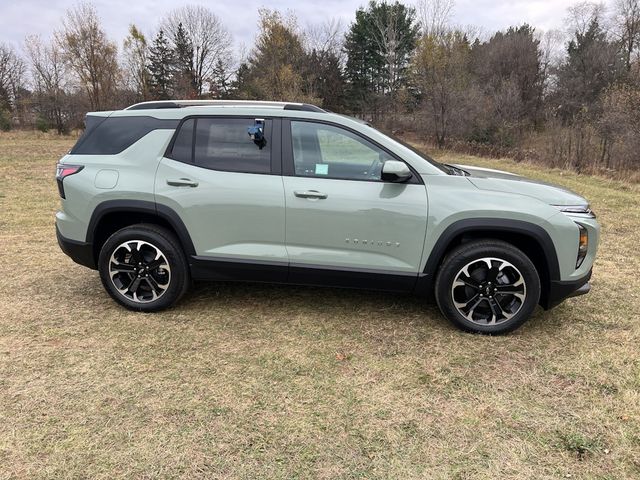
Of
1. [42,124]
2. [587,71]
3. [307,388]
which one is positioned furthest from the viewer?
[42,124]

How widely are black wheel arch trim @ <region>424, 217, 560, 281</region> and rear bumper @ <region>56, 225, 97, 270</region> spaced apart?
2888 mm

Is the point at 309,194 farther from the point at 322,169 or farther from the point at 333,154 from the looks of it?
the point at 333,154

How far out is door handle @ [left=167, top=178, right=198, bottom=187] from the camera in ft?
11.9

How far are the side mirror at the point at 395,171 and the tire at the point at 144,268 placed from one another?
180cm

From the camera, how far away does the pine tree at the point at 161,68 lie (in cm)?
4438

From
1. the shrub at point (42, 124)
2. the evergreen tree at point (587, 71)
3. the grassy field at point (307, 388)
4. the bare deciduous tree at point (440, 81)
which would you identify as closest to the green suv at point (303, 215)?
the grassy field at point (307, 388)

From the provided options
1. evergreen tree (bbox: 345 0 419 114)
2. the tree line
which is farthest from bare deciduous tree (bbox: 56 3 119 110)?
evergreen tree (bbox: 345 0 419 114)

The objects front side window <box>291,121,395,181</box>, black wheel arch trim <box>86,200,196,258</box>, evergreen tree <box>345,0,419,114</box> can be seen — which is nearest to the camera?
front side window <box>291,121,395,181</box>

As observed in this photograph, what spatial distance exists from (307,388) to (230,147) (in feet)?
6.54

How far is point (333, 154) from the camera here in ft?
11.8

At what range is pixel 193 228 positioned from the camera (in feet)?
12.0

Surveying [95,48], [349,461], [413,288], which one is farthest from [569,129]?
[95,48]

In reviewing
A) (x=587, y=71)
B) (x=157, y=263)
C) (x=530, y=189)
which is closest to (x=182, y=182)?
(x=157, y=263)

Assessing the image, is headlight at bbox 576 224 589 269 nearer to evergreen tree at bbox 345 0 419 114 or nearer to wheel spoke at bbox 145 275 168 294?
wheel spoke at bbox 145 275 168 294
